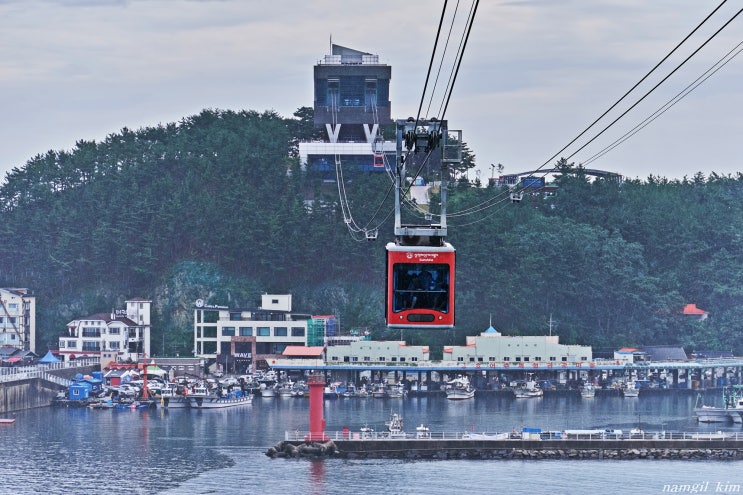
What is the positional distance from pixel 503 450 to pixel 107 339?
59281 millimetres

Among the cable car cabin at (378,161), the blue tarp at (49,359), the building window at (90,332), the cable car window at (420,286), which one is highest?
the cable car cabin at (378,161)

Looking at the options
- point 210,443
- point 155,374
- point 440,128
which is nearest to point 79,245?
point 155,374

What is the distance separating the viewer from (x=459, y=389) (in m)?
146

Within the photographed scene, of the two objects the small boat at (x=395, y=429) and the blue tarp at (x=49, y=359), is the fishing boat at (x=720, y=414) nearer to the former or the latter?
the small boat at (x=395, y=429)

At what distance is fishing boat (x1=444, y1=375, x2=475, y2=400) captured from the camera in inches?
5675

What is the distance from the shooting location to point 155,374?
14312cm

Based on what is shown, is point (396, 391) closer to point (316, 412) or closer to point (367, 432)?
point (367, 432)

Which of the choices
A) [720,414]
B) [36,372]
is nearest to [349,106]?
[36,372]

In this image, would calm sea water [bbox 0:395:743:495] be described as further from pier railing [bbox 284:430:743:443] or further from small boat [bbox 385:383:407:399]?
small boat [bbox 385:383:407:399]

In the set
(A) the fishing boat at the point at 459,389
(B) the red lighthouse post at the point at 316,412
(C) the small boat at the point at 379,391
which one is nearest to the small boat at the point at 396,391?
(C) the small boat at the point at 379,391

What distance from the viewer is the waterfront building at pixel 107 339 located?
5881 inches

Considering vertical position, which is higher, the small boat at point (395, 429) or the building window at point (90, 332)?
the building window at point (90, 332)

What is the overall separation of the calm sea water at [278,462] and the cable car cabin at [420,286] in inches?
1638

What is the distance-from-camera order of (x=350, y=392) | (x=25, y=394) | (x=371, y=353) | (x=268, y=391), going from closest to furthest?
1. (x=25, y=394)
2. (x=268, y=391)
3. (x=350, y=392)
4. (x=371, y=353)
